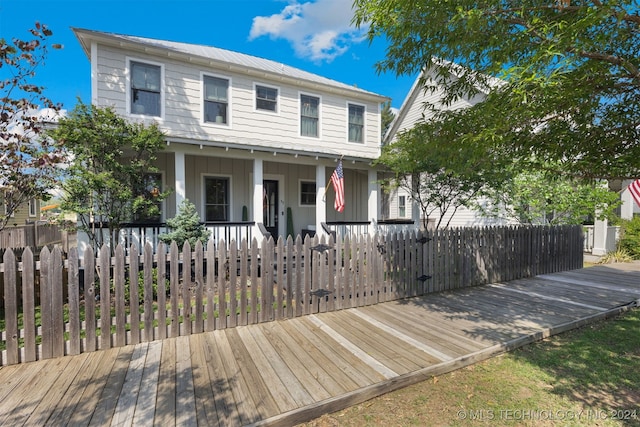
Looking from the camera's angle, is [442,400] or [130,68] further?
[130,68]

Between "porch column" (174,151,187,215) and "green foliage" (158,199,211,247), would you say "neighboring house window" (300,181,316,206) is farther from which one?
"green foliage" (158,199,211,247)

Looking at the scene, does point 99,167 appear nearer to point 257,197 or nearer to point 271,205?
point 257,197

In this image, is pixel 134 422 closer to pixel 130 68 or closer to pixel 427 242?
pixel 427 242

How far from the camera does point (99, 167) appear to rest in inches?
252

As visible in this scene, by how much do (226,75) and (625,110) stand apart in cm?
945

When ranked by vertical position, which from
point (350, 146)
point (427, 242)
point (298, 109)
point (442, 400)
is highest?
point (298, 109)

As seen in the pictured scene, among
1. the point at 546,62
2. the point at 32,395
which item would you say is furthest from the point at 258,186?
the point at 546,62

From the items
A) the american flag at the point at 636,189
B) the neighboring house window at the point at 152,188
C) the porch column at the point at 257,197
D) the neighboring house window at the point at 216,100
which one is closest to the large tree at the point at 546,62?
the porch column at the point at 257,197

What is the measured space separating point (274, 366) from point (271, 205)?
27.5 ft

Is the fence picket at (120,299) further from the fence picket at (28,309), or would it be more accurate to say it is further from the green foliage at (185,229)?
the green foliage at (185,229)

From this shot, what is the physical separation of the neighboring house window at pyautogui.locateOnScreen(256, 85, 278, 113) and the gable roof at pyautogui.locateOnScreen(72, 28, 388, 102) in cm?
45

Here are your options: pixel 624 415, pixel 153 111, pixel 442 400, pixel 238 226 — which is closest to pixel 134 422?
pixel 442 400

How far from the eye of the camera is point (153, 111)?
8.74 m

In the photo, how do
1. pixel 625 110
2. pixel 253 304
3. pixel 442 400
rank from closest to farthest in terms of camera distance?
pixel 442 400 < pixel 625 110 < pixel 253 304
